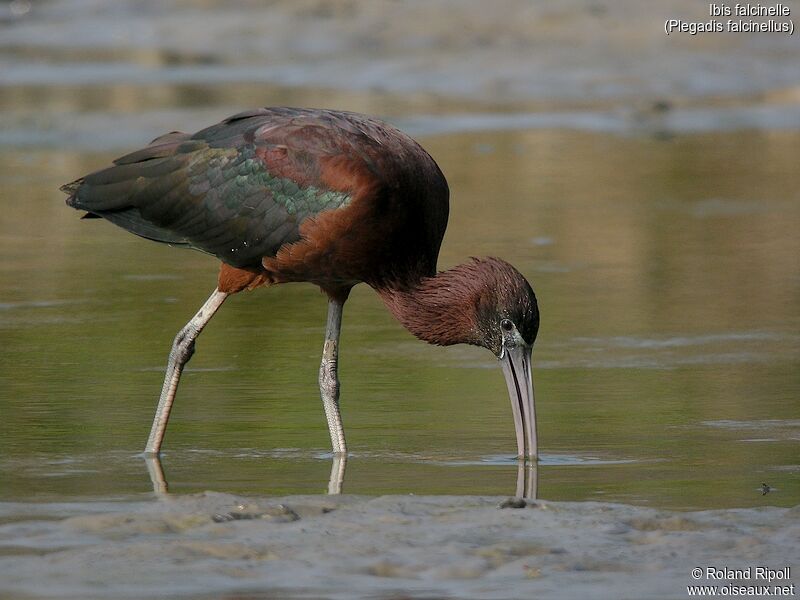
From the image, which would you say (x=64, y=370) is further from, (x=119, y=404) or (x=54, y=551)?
(x=54, y=551)

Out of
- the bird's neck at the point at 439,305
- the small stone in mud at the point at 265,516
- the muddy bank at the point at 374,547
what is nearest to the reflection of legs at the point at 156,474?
the muddy bank at the point at 374,547

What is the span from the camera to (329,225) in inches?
313

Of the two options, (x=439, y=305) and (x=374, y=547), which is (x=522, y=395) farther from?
(x=374, y=547)

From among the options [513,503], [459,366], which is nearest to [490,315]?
[513,503]

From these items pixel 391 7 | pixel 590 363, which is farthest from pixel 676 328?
pixel 391 7

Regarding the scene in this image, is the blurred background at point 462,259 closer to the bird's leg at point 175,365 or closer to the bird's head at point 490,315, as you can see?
the bird's leg at point 175,365

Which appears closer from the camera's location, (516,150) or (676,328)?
(676,328)

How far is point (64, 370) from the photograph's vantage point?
9.26m

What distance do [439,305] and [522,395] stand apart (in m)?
0.59

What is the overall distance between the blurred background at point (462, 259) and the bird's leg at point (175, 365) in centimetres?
9

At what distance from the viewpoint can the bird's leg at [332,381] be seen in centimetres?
787

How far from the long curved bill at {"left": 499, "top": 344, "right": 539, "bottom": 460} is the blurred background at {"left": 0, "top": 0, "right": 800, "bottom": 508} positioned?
110 mm

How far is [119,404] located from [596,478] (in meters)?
2.49

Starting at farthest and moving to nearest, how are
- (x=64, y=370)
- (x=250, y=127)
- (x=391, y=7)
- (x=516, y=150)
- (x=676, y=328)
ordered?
1. (x=391, y=7)
2. (x=516, y=150)
3. (x=676, y=328)
4. (x=64, y=370)
5. (x=250, y=127)
